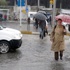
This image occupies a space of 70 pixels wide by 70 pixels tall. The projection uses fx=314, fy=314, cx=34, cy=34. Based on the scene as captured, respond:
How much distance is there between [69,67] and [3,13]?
131 ft

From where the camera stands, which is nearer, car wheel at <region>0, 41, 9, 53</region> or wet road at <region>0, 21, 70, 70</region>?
wet road at <region>0, 21, 70, 70</region>

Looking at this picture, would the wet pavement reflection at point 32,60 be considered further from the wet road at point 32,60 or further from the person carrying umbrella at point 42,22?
the person carrying umbrella at point 42,22

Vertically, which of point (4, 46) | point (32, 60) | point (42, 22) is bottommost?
point (32, 60)

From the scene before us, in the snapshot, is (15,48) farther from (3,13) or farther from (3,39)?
(3,13)

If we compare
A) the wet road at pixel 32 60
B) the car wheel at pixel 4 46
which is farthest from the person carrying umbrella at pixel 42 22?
the car wheel at pixel 4 46

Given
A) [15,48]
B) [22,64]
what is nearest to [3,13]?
[15,48]

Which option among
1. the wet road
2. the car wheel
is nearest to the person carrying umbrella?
the wet road

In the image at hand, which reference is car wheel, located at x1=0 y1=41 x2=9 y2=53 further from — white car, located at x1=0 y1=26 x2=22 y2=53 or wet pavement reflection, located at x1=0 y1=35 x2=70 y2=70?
wet pavement reflection, located at x1=0 y1=35 x2=70 y2=70

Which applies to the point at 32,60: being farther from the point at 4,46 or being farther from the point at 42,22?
the point at 42,22

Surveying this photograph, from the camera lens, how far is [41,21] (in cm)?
2069

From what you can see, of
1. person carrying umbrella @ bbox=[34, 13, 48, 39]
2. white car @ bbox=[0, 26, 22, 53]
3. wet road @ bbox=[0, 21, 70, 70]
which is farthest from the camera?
person carrying umbrella @ bbox=[34, 13, 48, 39]

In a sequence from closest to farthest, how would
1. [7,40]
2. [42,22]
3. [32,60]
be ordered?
[32,60], [7,40], [42,22]

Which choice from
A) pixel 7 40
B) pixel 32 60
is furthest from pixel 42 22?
pixel 32 60

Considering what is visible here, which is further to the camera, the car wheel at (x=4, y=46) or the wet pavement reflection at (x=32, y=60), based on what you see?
the car wheel at (x=4, y=46)
